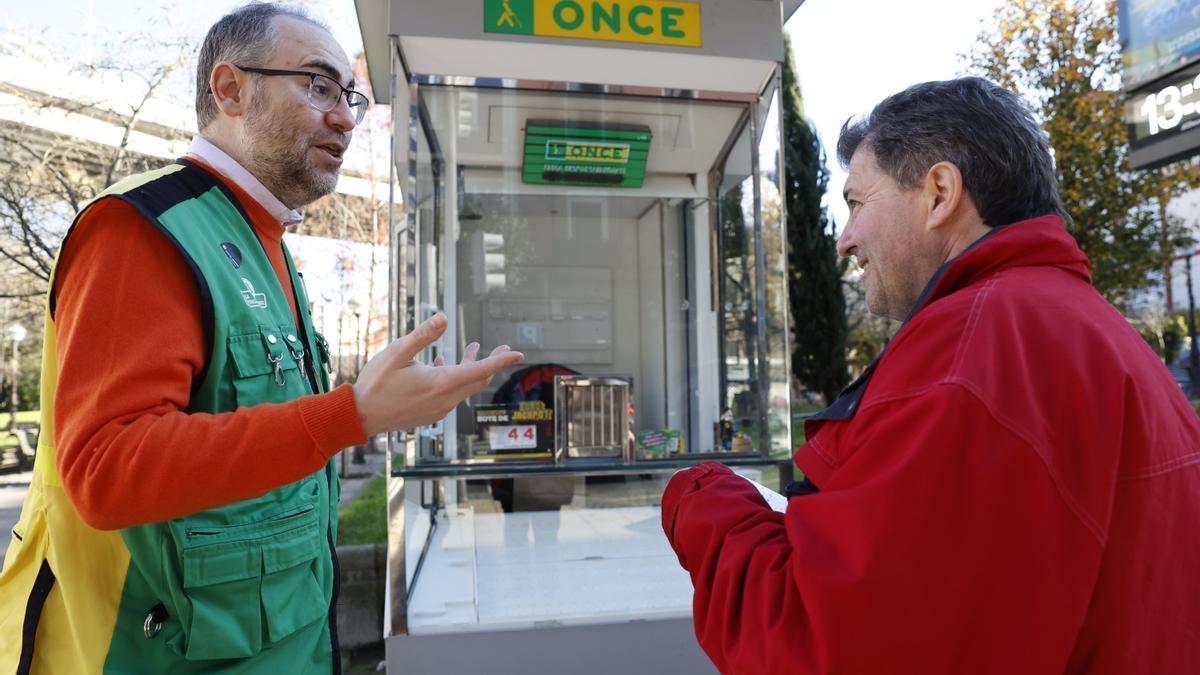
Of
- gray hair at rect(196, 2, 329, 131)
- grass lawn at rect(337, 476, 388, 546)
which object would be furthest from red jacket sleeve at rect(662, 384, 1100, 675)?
grass lawn at rect(337, 476, 388, 546)

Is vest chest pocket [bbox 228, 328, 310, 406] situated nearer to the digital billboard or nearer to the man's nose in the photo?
the man's nose

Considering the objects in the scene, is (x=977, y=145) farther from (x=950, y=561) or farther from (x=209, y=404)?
(x=209, y=404)

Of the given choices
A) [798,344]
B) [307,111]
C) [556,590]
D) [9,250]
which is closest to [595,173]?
[556,590]

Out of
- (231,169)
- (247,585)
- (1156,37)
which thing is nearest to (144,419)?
(247,585)

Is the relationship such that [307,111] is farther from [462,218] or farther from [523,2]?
[462,218]

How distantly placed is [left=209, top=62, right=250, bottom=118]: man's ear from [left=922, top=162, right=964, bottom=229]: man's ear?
1.30m

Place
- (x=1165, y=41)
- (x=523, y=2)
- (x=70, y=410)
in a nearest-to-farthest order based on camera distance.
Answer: (x=70, y=410)
(x=523, y=2)
(x=1165, y=41)

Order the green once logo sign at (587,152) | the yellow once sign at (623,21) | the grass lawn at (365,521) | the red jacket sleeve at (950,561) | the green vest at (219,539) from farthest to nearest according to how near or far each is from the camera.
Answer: the grass lawn at (365,521), the green once logo sign at (587,152), the yellow once sign at (623,21), the green vest at (219,539), the red jacket sleeve at (950,561)

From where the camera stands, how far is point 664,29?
333cm

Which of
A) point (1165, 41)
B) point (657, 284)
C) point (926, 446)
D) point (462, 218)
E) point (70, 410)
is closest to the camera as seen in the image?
point (926, 446)

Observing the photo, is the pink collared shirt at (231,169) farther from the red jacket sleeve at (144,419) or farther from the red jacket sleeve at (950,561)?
the red jacket sleeve at (950,561)

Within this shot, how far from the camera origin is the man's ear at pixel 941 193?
48.1 inches

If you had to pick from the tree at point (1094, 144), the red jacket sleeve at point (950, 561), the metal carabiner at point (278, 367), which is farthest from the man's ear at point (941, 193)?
the tree at point (1094, 144)

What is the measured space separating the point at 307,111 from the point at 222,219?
302 mm
